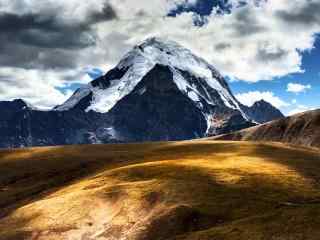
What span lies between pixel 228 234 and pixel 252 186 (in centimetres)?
3113

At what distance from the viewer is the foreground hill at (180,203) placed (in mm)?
67688

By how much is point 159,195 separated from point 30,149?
114 metres

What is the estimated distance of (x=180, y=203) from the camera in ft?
275

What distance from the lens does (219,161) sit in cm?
12775

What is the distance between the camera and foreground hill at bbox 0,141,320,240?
67688 millimetres

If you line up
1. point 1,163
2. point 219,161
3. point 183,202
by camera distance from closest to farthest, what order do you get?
point 183,202 < point 219,161 < point 1,163

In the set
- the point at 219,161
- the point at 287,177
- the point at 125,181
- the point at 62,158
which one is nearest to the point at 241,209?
the point at 287,177

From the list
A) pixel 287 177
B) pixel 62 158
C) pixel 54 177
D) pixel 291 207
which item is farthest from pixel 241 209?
pixel 62 158

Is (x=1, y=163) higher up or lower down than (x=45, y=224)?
higher up

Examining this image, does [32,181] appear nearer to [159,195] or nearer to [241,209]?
[159,195]

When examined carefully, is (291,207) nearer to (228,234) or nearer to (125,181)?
(228,234)

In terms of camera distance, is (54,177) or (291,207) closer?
(291,207)

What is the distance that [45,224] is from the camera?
8500 cm

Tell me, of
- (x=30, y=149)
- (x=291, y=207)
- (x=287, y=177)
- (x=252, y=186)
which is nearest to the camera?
(x=291, y=207)
